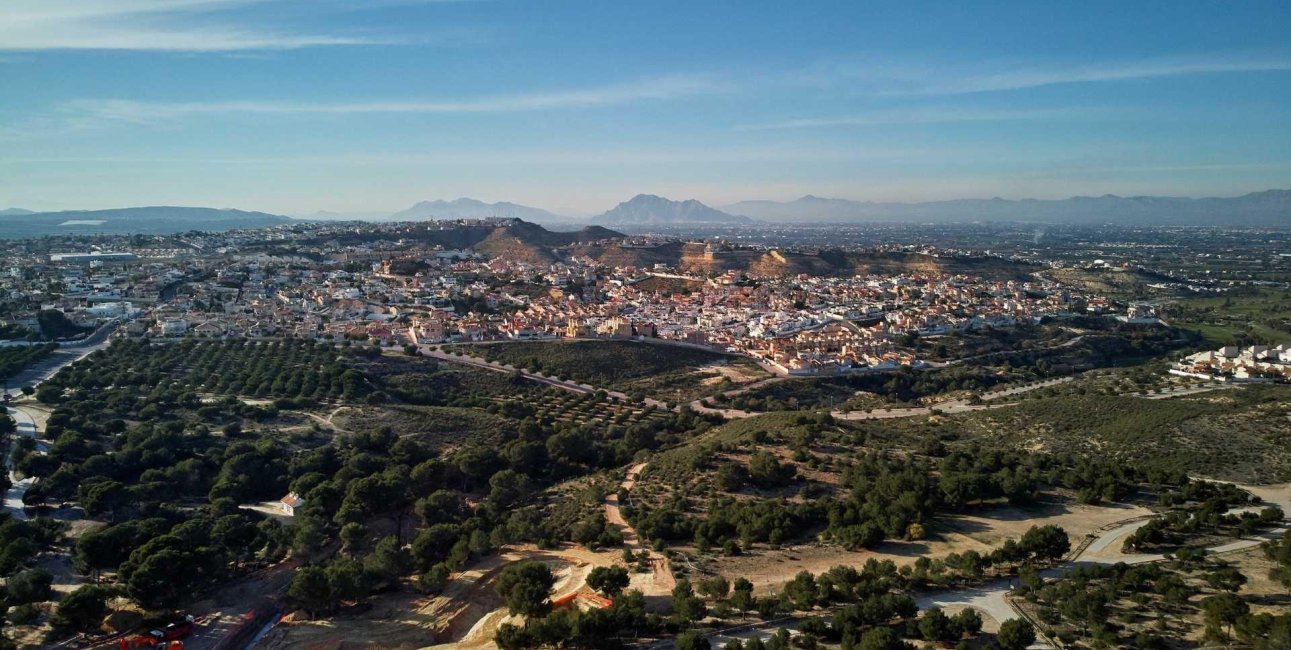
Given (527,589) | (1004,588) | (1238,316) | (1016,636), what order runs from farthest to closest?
1. (1238,316)
2. (1004,588)
3. (527,589)
4. (1016,636)

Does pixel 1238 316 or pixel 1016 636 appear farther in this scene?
pixel 1238 316

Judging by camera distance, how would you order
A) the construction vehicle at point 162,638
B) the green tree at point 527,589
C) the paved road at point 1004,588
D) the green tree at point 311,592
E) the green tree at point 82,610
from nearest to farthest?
the paved road at point 1004,588 < the green tree at point 527,589 < the green tree at point 82,610 < the construction vehicle at point 162,638 < the green tree at point 311,592

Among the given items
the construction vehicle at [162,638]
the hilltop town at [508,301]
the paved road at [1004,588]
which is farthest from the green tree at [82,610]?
the hilltop town at [508,301]

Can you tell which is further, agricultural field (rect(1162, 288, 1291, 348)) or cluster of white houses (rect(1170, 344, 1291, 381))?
agricultural field (rect(1162, 288, 1291, 348))

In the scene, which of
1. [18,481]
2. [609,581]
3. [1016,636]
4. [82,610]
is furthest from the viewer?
[18,481]

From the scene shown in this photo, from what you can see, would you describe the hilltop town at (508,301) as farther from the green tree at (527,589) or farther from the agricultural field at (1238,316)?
the green tree at (527,589)

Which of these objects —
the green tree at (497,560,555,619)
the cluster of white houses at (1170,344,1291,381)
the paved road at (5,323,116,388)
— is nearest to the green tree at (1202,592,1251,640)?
the green tree at (497,560,555,619)

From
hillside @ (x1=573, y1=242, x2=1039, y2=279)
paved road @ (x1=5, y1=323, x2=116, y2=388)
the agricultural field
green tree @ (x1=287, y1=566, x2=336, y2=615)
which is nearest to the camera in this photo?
green tree @ (x1=287, y1=566, x2=336, y2=615)

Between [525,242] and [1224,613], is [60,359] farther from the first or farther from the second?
[525,242]

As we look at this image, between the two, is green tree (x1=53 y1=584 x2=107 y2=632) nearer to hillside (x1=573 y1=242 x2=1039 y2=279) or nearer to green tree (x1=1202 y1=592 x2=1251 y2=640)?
green tree (x1=1202 y1=592 x2=1251 y2=640)

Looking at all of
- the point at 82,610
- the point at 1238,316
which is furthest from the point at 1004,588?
the point at 1238,316

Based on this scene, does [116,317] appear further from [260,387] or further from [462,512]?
[462,512]
